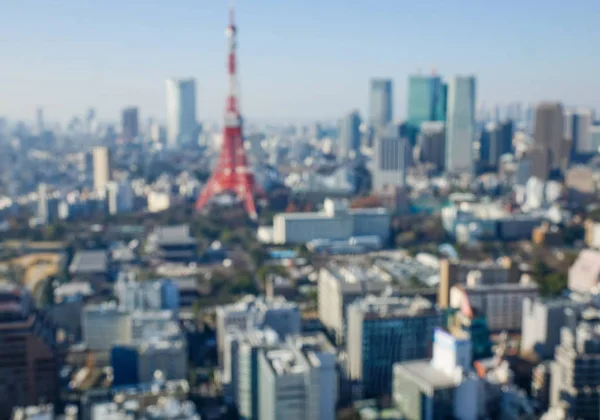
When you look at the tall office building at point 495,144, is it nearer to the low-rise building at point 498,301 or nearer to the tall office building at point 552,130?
the tall office building at point 552,130

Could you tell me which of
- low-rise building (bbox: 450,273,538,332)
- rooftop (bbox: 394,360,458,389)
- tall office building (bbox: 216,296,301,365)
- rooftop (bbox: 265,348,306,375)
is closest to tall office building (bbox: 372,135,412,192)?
low-rise building (bbox: 450,273,538,332)

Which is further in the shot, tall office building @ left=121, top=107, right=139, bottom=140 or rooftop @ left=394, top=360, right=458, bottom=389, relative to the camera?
tall office building @ left=121, top=107, right=139, bottom=140

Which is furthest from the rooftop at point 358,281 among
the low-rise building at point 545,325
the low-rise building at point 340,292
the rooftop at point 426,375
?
the rooftop at point 426,375

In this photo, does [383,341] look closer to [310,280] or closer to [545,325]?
[545,325]

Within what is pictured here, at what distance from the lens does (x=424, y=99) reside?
1627cm

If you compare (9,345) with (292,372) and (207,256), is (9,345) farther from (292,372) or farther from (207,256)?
(207,256)

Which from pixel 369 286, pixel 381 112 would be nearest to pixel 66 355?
pixel 369 286

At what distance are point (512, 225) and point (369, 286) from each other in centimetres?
405

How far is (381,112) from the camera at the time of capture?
1944 cm

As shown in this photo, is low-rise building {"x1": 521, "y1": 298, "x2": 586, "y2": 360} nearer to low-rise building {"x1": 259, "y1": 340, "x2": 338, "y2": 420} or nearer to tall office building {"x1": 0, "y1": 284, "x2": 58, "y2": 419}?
low-rise building {"x1": 259, "y1": 340, "x2": 338, "y2": 420}

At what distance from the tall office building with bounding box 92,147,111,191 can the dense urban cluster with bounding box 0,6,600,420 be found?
0.12 feet

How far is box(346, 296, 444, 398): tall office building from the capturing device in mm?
4168

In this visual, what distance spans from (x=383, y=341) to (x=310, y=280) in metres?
2.43

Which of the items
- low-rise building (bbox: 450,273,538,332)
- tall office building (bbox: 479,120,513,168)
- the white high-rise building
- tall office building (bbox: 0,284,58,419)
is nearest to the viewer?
tall office building (bbox: 0,284,58,419)
